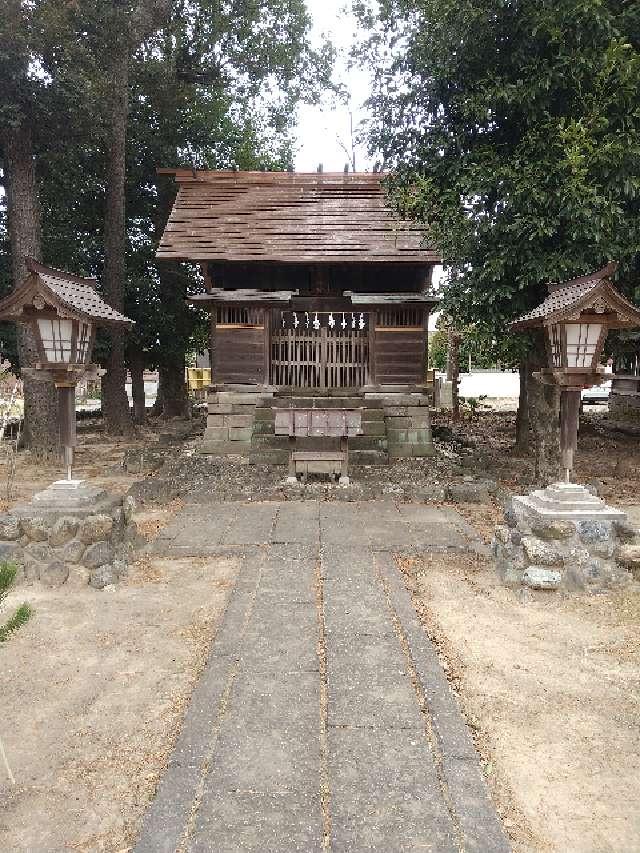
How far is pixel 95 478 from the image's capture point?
1046cm

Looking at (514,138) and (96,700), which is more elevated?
(514,138)

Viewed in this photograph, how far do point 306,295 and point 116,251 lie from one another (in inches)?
212

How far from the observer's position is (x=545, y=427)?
9758 millimetres

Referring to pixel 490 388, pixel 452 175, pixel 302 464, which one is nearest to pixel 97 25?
pixel 452 175

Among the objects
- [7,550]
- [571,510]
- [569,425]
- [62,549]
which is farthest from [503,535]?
[7,550]

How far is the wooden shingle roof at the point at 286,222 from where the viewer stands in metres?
11.8

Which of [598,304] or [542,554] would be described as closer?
[542,554]

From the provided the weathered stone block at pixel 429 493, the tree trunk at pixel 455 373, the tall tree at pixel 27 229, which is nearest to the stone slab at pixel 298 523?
the weathered stone block at pixel 429 493

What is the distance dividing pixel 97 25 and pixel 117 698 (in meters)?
12.8

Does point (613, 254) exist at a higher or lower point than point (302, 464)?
higher

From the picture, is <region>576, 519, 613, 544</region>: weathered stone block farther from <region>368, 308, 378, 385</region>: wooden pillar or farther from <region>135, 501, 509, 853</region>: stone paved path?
<region>368, 308, 378, 385</region>: wooden pillar

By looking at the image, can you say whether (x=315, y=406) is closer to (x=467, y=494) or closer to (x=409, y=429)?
(x=409, y=429)

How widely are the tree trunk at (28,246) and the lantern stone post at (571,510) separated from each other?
941 cm

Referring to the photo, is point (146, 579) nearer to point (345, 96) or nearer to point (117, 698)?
point (117, 698)
